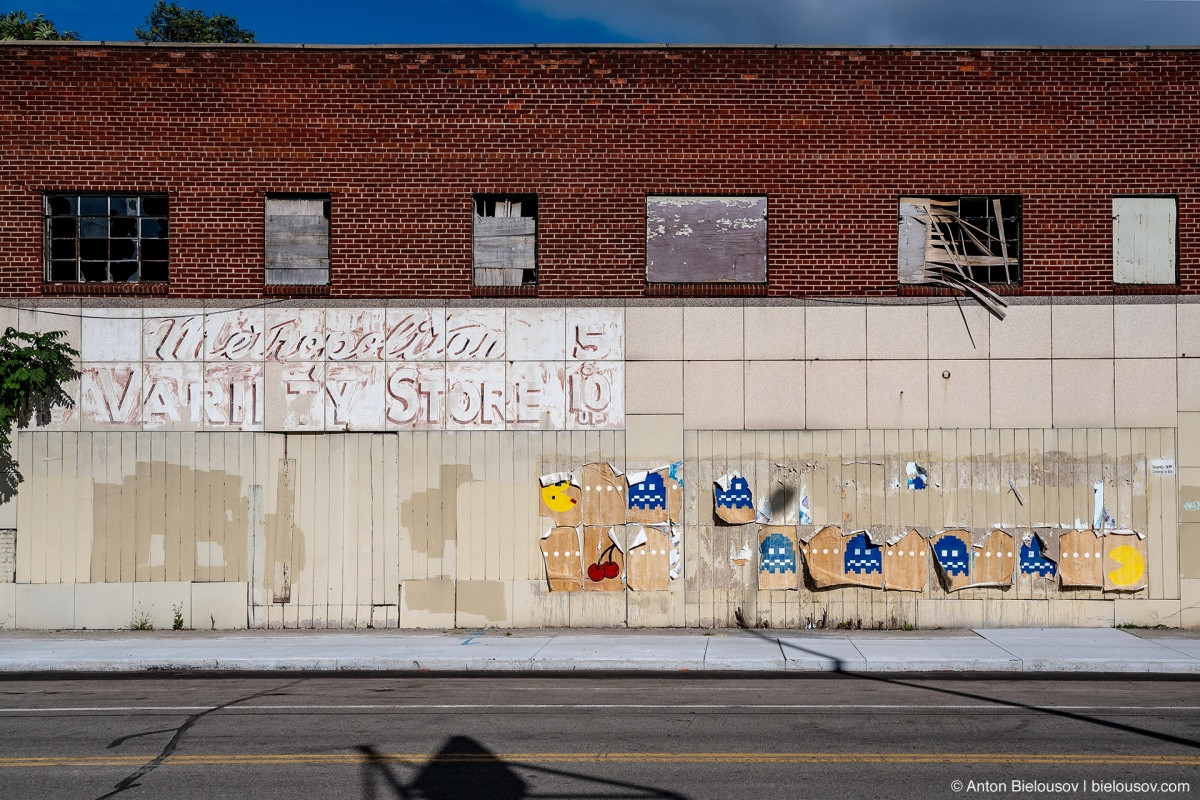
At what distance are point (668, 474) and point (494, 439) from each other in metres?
2.68

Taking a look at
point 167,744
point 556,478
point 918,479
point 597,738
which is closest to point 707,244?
point 556,478

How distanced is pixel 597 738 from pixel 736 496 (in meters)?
7.30

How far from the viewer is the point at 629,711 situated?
11289 millimetres

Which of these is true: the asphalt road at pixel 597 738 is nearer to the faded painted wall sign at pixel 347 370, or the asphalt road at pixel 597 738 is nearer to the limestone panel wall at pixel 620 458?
the limestone panel wall at pixel 620 458

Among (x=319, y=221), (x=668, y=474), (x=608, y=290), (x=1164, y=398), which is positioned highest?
(x=319, y=221)

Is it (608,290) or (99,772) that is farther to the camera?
(608,290)

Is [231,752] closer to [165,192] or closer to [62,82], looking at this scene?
[165,192]

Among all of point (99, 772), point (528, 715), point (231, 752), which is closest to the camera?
point (99, 772)

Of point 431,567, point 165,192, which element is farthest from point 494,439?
point 165,192

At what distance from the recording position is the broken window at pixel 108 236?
1714 cm

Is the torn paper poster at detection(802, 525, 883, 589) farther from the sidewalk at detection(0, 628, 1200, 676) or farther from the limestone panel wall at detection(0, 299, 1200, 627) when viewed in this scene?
the sidewalk at detection(0, 628, 1200, 676)

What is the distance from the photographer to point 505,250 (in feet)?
56.4

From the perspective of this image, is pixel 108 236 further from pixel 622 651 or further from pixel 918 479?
pixel 918 479

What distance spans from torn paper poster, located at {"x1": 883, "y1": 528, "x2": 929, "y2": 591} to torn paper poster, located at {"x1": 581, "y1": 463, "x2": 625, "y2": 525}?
4.04m
